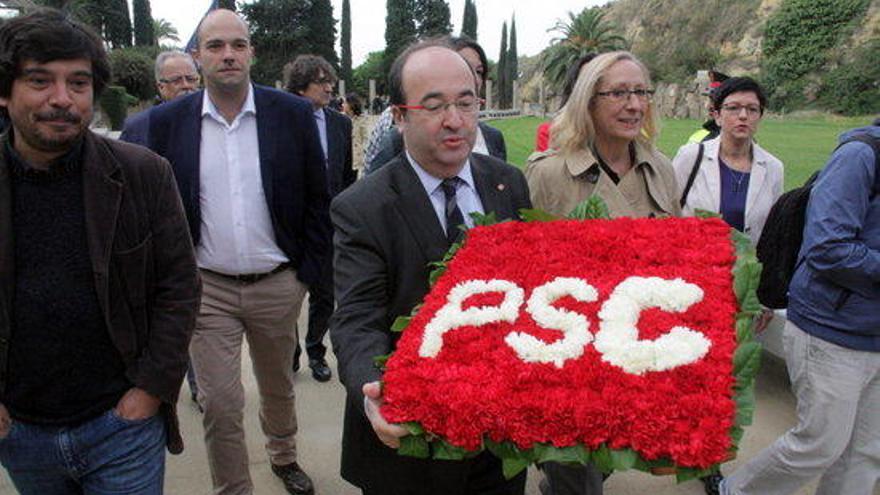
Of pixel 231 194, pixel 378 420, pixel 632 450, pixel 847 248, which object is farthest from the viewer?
pixel 231 194

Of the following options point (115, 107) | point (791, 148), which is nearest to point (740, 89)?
point (791, 148)

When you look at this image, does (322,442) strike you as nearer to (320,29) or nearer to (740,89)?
(740,89)

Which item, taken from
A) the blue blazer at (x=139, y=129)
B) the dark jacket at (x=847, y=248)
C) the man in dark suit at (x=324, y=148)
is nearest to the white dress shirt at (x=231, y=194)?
the blue blazer at (x=139, y=129)

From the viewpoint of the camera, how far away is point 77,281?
2250 mm

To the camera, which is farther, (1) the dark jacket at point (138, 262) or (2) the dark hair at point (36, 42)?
(1) the dark jacket at point (138, 262)

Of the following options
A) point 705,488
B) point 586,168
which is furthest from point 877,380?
point 586,168

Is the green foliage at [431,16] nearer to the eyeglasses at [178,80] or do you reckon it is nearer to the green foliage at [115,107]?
the green foliage at [115,107]

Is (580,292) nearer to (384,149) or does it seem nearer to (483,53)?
(384,149)

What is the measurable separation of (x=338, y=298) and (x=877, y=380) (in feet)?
8.10

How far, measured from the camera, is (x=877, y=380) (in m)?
3.12

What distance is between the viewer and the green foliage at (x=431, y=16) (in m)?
60.5

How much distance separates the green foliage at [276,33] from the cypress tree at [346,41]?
17.0ft

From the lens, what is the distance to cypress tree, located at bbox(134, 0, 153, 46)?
48.2 m

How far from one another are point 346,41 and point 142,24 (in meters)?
15.9
